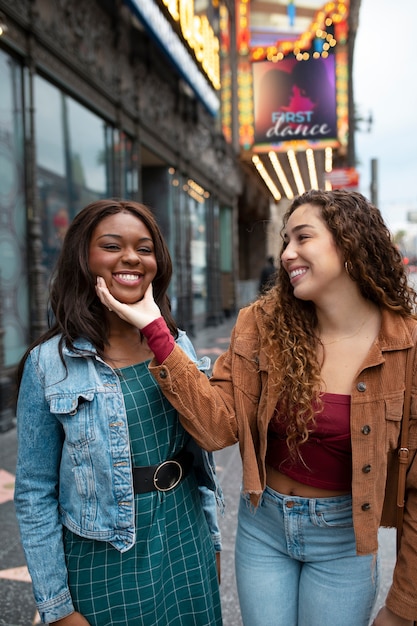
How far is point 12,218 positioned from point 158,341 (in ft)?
15.3

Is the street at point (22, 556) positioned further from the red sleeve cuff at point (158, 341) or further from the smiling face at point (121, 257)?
the smiling face at point (121, 257)

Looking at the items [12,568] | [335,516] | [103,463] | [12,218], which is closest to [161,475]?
[103,463]

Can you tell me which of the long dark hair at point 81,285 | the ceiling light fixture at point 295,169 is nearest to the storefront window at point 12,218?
the long dark hair at point 81,285

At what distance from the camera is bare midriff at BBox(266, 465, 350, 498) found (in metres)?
Result: 1.58

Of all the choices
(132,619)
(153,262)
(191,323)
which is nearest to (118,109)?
(191,323)

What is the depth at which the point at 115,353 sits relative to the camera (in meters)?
1.61

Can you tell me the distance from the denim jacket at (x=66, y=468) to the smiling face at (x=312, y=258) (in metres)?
0.67

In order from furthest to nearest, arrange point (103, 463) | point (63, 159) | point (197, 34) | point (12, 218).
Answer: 1. point (197, 34)
2. point (63, 159)
3. point (12, 218)
4. point (103, 463)

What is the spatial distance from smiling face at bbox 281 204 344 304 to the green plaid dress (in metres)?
0.57

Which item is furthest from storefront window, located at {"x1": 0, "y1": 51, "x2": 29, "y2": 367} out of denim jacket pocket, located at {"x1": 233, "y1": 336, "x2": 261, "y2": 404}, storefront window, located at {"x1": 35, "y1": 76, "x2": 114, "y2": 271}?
denim jacket pocket, located at {"x1": 233, "y1": 336, "x2": 261, "y2": 404}

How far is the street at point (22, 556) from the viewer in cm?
244

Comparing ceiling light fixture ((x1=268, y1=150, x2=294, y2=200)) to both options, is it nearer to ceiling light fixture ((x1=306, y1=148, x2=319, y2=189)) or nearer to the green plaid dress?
ceiling light fixture ((x1=306, y1=148, x2=319, y2=189))

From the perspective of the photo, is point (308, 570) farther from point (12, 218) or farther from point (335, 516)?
point (12, 218)

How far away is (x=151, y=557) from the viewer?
1485 millimetres
